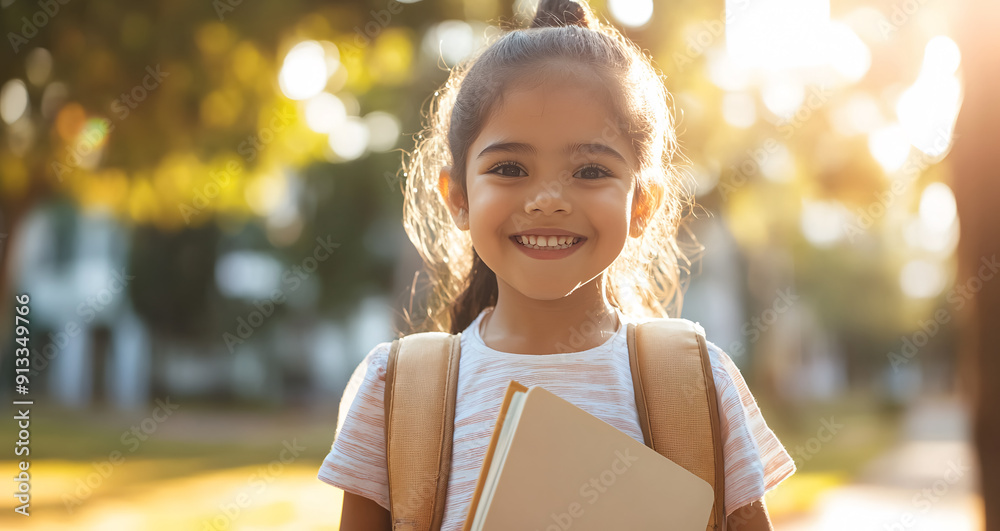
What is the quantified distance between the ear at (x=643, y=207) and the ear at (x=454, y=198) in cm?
40

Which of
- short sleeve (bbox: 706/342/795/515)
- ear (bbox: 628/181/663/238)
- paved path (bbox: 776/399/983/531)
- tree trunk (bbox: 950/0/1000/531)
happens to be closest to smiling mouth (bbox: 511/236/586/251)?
ear (bbox: 628/181/663/238)

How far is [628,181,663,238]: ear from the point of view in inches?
75.7

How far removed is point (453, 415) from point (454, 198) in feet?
1.81

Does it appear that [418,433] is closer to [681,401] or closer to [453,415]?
[453,415]

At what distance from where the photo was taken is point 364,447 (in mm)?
1779

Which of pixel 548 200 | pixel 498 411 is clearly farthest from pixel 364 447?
pixel 548 200

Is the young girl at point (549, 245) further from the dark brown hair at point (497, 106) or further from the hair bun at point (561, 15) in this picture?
the hair bun at point (561, 15)

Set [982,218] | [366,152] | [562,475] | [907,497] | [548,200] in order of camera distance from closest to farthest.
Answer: [562,475]
[548,200]
[982,218]
[907,497]
[366,152]

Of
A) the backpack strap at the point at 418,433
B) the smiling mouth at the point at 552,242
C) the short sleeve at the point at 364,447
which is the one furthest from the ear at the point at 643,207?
the short sleeve at the point at 364,447

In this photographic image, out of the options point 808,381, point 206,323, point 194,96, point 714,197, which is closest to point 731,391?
point 194,96

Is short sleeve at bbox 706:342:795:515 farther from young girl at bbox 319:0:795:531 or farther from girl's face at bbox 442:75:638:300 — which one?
girl's face at bbox 442:75:638:300

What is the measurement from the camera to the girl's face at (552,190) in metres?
1.70

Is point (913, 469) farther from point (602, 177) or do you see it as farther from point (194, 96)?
point (602, 177)

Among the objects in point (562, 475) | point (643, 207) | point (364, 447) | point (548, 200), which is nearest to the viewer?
point (562, 475)
